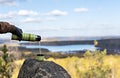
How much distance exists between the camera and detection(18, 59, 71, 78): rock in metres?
12.9

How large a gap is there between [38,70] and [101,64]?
324 feet

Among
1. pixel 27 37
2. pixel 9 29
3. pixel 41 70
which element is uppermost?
pixel 9 29

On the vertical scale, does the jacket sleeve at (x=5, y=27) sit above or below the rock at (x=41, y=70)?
above

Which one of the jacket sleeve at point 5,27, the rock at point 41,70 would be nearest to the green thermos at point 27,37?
the jacket sleeve at point 5,27

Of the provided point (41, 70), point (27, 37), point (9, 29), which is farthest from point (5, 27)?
point (41, 70)

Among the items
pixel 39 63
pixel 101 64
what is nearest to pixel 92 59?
pixel 101 64

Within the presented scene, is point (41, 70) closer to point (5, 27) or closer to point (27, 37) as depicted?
point (27, 37)

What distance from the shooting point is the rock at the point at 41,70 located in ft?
42.4

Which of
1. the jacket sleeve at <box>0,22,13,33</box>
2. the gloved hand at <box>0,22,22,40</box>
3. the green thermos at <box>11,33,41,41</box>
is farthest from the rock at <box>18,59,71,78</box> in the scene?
the jacket sleeve at <box>0,22,13,33</box>

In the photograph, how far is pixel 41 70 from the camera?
1302cm

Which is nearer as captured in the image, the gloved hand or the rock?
the gloved hand

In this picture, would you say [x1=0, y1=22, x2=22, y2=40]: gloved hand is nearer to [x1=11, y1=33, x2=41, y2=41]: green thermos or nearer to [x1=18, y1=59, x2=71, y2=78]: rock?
[x1=11, y1=33, x2=41, y2=41]: green thermos

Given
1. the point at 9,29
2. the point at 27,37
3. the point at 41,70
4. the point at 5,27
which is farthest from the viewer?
the point at 41,70

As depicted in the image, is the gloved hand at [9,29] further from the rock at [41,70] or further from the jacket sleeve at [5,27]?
the rock at [41,70]
